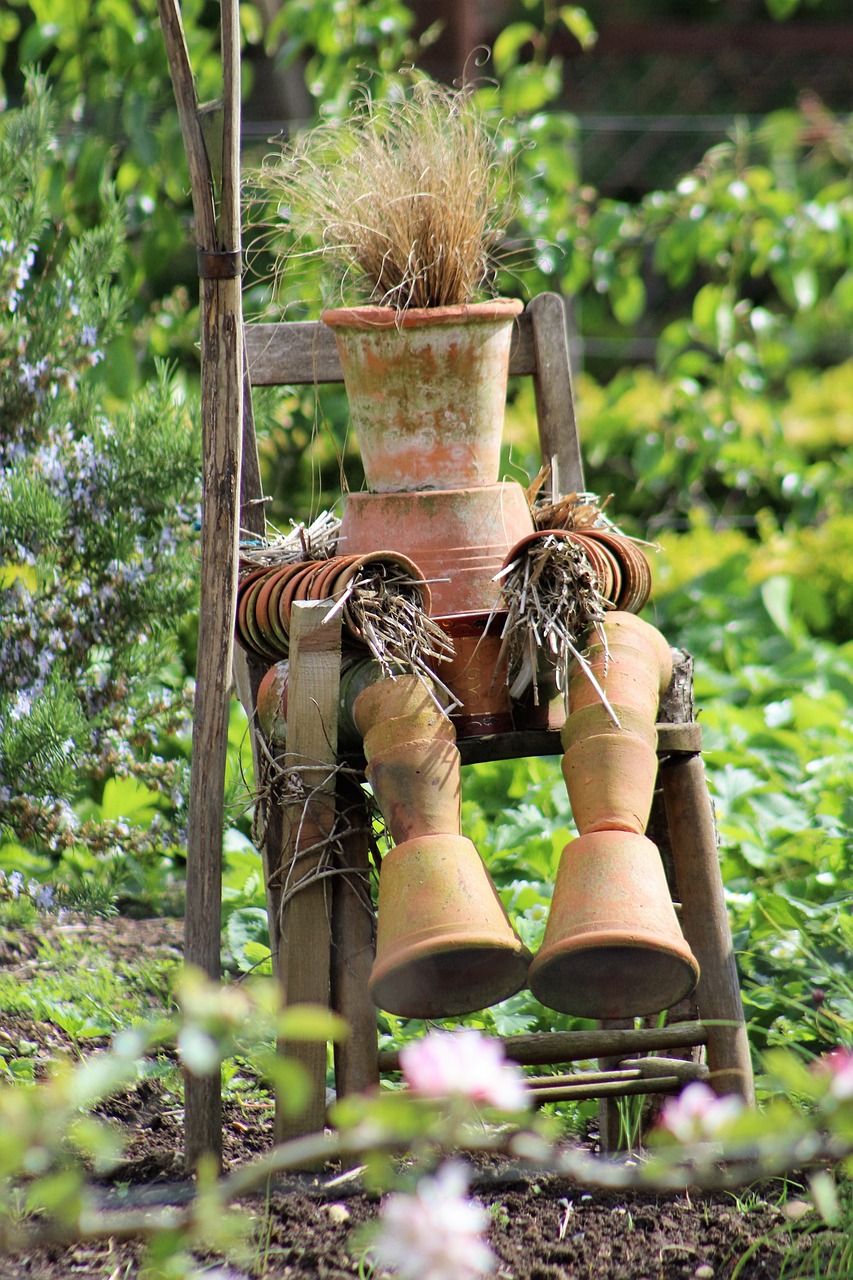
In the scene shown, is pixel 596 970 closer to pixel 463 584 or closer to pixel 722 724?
pixel 463 584

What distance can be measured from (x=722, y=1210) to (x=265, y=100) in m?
6.23

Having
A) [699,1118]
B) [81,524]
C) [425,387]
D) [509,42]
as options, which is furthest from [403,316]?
[509,42]

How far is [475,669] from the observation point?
1.47 m

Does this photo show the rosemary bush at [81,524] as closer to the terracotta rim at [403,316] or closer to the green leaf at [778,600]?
the terracotta rim at [403,316]

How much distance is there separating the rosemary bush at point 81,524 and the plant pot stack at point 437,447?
2.02ft

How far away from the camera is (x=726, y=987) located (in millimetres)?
1479

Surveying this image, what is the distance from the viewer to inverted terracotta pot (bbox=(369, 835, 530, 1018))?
1.21 metres

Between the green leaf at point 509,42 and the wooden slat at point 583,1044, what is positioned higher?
the green leaf at point 509,42

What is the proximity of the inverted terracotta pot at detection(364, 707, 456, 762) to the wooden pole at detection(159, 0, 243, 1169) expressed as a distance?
182mm

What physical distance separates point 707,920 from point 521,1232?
16.3 inches

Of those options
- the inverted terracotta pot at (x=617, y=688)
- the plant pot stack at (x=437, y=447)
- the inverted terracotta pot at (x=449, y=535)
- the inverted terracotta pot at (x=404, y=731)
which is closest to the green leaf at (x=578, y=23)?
the plant pot stack at (x=437, y=447)

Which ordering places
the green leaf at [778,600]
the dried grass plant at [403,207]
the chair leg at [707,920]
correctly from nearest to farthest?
the chair leg at [707,920]
the dried grass plant at [403,207]
the green leaf at [778,600]

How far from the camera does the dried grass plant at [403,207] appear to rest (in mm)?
1581

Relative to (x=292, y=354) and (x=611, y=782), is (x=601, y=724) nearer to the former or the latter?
(x=611, y=782)
